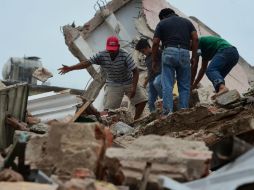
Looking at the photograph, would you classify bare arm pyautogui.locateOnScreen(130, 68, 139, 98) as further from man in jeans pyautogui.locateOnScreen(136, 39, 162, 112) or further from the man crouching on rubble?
man in jeans pyautogui.locateOnScreen(136, 39, 162, 112)

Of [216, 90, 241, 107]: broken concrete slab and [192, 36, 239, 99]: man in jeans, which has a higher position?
[192, 36, 239, 99]: man in jeans

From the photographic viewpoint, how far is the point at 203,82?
1576cm

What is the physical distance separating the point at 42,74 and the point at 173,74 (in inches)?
376

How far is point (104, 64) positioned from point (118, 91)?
60 cm

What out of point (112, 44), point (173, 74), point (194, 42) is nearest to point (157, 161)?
point (173, 74)

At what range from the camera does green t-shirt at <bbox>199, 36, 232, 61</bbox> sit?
354 inches

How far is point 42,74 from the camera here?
1773 cm

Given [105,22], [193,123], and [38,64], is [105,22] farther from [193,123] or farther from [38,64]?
[193,123]

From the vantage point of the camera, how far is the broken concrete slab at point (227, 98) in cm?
772

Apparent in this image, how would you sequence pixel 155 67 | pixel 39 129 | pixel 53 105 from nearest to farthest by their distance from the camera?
pixel 39 129 → pixel 155 67 → pixel 53 105

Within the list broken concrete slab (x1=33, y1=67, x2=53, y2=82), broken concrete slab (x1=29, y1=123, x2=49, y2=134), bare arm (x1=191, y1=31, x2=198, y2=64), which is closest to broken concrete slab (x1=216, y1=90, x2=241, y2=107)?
bare arm (x1=191, y1=31, x2=198, y2=64)

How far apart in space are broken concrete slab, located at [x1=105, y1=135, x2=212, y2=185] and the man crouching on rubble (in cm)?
524

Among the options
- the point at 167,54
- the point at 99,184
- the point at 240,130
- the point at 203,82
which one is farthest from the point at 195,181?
the point at 203,82

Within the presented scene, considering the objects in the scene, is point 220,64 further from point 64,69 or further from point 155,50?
point 64,69
